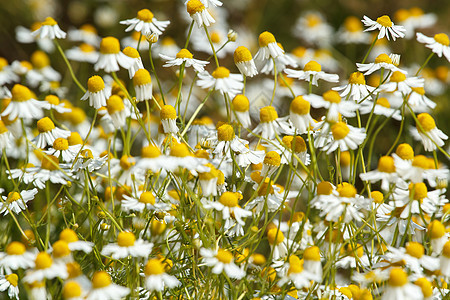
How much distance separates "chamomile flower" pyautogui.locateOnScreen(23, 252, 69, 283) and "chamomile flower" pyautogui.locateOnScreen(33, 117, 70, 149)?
1.37ft

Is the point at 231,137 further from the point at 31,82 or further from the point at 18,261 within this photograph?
the point at 31,82

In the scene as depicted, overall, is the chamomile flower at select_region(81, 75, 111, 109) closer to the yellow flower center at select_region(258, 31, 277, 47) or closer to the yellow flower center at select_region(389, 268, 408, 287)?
the yellow flower center at select_region(258, 31, 277, 47)

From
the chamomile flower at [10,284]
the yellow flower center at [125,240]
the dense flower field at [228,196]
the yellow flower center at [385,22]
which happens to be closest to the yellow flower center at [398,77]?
the dense flower field at [228,196]

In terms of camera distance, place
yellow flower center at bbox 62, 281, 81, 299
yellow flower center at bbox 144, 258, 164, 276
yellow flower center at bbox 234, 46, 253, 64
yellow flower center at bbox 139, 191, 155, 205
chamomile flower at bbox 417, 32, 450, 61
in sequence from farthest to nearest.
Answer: chamomile flower at bbox 417, 32, 450, 61
yellow flower center at bbox 234, 46, 253, 64
yellow flower center at bbox 139, 191, 155, 205
yellow flower center at bbox 144, 258, 164, 276
yellow flower center at bbox 62, 281, 81, 299

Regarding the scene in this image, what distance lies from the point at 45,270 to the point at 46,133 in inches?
17.9

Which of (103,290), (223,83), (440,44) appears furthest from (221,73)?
(440,44)

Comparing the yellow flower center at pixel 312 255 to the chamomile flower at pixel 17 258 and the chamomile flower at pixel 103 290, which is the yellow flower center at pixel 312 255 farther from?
the chamomile flower at pixel 17 258

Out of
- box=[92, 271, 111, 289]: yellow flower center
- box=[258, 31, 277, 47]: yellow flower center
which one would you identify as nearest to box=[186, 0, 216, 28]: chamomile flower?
box=[258, 31, 277, 47]: yellow flower center

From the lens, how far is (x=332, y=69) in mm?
2607

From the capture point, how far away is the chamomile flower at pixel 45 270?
748mm

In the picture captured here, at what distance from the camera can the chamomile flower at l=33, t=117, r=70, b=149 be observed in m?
1.13

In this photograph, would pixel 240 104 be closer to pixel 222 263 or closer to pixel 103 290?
pixel 222 263

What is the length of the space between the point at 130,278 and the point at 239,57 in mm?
457

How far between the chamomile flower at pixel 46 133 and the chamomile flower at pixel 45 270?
419 millimetres
